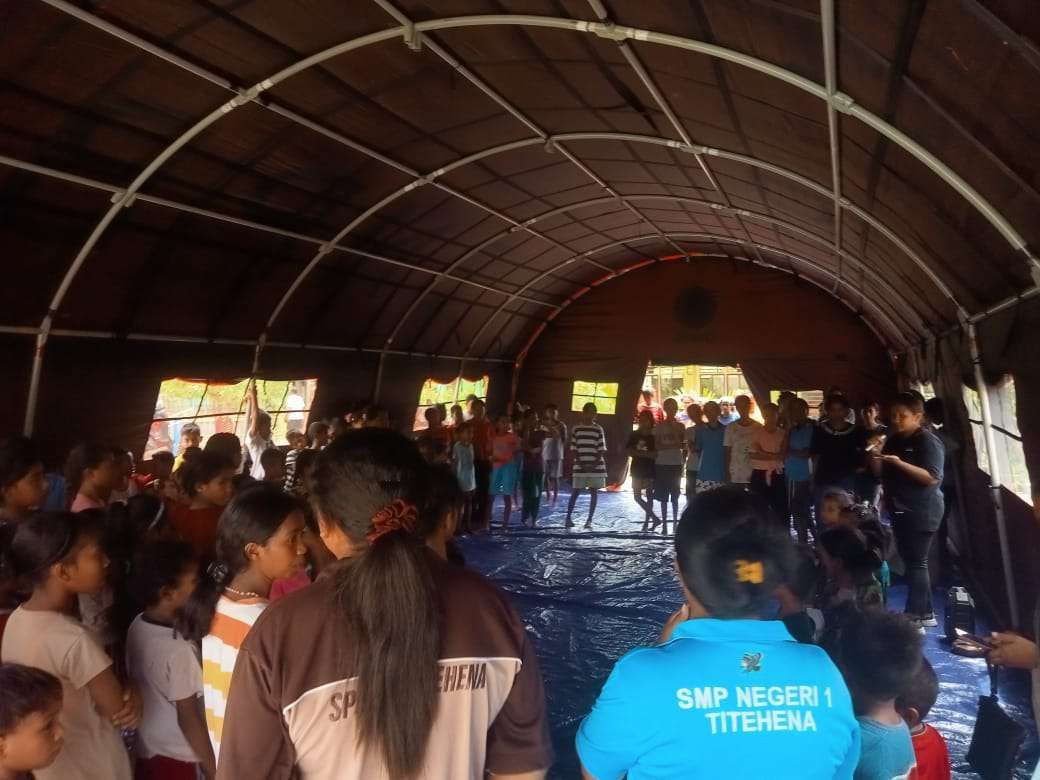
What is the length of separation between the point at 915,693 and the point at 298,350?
970 cm

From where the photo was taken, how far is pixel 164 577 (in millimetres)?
2977

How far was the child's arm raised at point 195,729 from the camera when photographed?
284 cm

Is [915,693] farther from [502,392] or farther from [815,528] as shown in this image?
[502,392]

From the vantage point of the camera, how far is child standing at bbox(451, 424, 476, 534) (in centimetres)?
1055

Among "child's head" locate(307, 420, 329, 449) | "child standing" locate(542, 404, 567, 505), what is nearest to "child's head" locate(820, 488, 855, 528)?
"child's head" locate(307, 420, 329, 449)

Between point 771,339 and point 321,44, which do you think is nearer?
point 321,44

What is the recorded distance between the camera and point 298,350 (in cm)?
1108

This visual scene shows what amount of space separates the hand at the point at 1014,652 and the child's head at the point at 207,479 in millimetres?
3920

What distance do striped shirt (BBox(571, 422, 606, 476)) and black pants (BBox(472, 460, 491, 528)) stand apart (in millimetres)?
1333

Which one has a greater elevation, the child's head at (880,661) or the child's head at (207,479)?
the child's head at (207,479)

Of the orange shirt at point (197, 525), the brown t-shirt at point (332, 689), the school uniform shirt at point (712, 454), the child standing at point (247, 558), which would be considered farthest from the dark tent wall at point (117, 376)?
the brown t-shirt at point (332, 689)

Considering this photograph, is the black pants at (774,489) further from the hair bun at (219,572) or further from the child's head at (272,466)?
the hair bun at (219,572)

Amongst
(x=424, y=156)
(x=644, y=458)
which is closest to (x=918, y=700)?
(x=424, y=156)

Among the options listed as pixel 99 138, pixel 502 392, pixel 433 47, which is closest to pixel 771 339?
pixel 502 392
